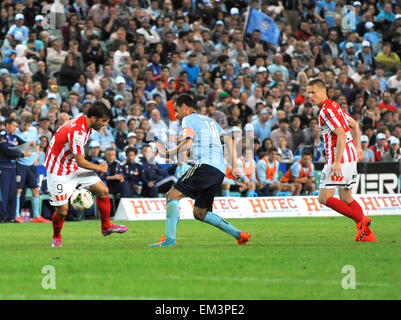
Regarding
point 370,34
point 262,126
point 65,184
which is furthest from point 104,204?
point 370,34

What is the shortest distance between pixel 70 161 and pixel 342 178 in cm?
427

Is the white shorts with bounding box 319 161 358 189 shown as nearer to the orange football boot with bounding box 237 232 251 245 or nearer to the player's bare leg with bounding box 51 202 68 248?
the orange football boot with bounding box 237 232 251 245

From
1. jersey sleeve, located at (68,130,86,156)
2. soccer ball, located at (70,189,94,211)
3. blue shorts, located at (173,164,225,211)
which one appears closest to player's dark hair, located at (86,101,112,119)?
jersey sleeve, located at (68,130,86,156)

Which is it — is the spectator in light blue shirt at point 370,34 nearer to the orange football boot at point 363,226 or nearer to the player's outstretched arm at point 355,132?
the player's outstretched arm at point 355,132

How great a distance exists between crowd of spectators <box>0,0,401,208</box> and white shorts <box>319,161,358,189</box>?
9614mm

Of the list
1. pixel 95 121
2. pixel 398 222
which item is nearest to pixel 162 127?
pixel 398 222

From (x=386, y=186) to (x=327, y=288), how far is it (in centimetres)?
1730

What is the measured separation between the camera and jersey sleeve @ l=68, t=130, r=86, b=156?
1345 centimetres

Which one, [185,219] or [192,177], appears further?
[185,219]

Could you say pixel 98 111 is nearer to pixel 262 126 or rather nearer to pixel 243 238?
pixel 243 238

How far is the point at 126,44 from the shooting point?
1088 inches

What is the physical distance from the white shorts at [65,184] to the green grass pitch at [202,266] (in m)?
0.78

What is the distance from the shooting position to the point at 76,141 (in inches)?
530

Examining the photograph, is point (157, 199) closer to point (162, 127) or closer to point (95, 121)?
point (162, 127)
